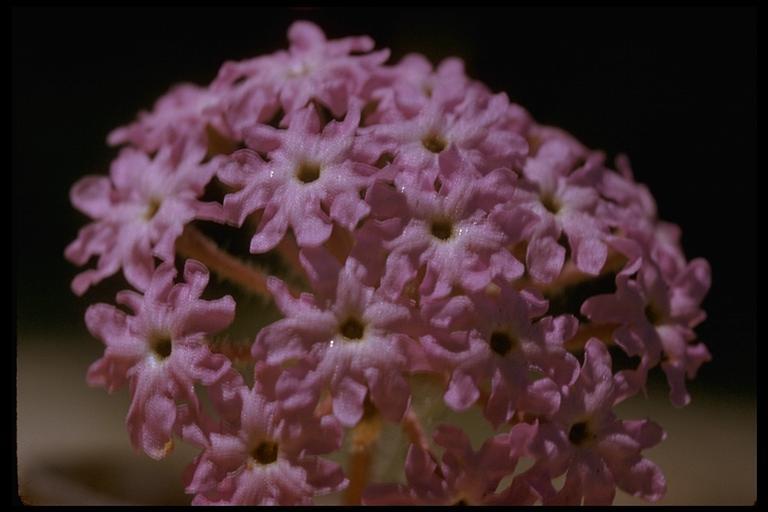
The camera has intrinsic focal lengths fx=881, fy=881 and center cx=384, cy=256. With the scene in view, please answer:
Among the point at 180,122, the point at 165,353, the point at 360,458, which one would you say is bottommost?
the point at 360,458

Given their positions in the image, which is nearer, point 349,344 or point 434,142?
point 349,344

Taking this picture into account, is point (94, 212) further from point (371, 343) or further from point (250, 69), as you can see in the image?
point (371, 343)

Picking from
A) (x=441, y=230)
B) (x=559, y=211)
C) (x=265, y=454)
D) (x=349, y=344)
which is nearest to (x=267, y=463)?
(x=265, y=454)

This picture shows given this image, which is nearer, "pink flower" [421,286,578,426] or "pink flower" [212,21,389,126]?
"pink flower" [421,286,578,426]

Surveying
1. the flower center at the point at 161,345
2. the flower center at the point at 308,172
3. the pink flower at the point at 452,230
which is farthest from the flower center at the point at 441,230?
the flower center at the point at 161,345

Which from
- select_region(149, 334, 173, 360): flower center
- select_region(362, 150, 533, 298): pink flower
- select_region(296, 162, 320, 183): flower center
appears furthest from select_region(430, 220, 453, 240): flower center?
select_region(149, 334, 173, 360): flower center

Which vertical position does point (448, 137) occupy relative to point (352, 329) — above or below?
above

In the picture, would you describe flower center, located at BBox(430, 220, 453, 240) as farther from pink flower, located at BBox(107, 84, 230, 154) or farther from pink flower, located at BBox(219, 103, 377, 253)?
pink flower, located at BBox(107, 84, 230, 154)

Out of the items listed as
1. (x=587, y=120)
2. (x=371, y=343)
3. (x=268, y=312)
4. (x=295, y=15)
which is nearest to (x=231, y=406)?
(x=371, y=343)

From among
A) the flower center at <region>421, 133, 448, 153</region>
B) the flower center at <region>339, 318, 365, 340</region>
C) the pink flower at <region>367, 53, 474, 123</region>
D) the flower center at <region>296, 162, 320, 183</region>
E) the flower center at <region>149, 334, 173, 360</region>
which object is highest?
the pink flower at <region>367, 53, 474, 123</region>

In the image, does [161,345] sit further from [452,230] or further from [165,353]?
[452,230]
